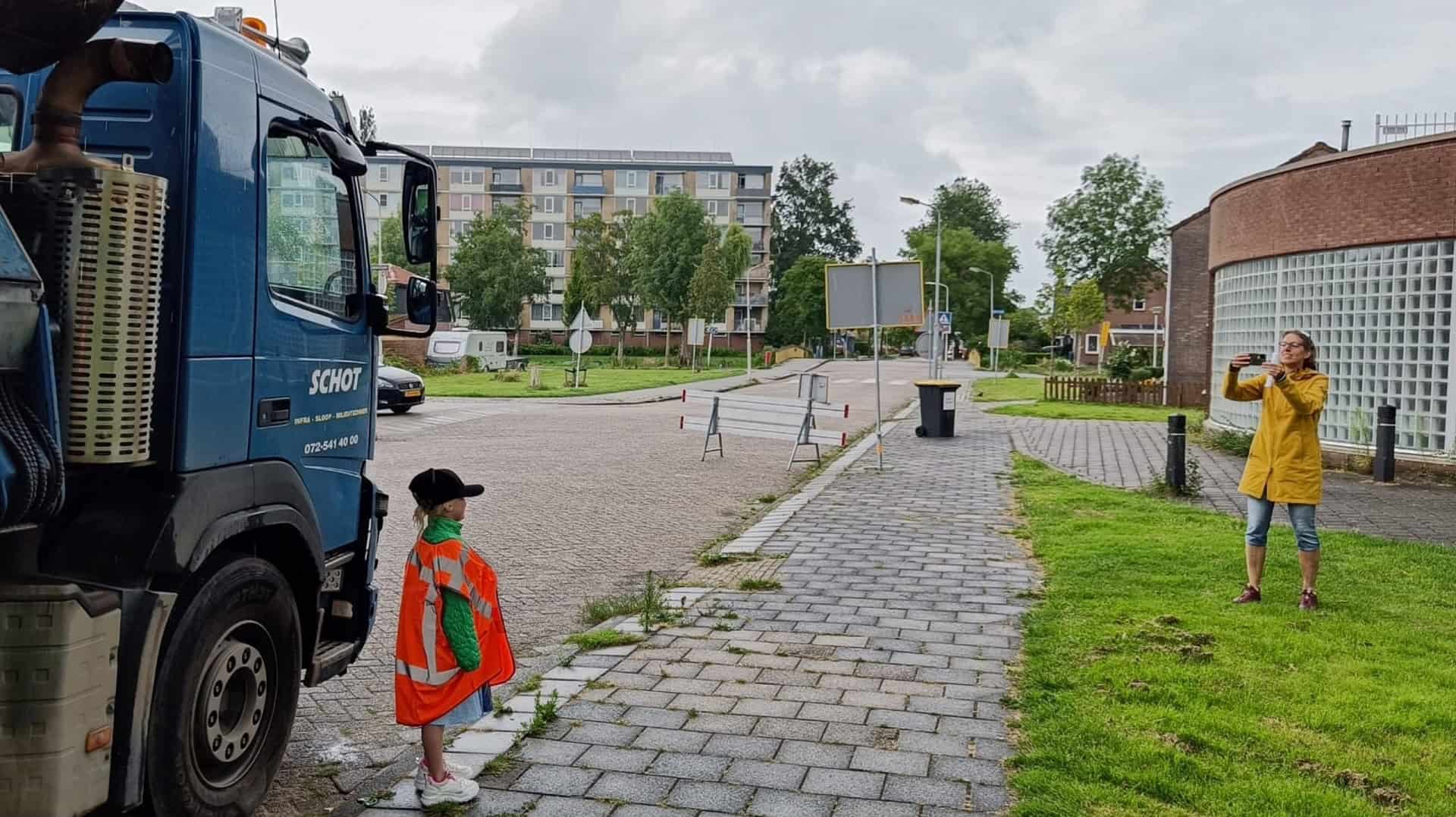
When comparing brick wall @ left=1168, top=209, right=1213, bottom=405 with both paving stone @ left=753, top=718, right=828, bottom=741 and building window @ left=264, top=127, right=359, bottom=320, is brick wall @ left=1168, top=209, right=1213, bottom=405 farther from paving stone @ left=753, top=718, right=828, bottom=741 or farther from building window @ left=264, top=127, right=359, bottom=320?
building window @ left=264, top=127, right=359, bottom=320

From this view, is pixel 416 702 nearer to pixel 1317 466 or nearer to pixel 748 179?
pixel 1317 466

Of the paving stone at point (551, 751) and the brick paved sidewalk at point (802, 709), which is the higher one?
the brick paved sidewalk at point (802, 709)

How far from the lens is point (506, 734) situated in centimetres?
473

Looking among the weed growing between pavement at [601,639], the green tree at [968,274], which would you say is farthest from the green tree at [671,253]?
the weed growing between pavement at [601,639]

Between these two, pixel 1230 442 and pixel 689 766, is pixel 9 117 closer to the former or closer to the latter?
pixel 689 766

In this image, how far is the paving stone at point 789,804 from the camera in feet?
12.9

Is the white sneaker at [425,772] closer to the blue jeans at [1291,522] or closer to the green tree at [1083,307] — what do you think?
the blue jeans at [1291,522]

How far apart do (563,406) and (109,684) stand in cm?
2753

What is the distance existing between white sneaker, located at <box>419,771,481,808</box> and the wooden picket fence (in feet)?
101

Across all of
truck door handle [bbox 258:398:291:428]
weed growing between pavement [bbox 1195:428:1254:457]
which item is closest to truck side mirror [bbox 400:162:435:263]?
truck door handle [bbox 258:398:291:428]

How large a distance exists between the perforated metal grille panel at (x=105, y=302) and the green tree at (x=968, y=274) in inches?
3760

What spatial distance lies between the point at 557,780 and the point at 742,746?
0.76 metres

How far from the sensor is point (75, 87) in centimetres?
346

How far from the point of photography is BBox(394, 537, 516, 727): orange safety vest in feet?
13.4
